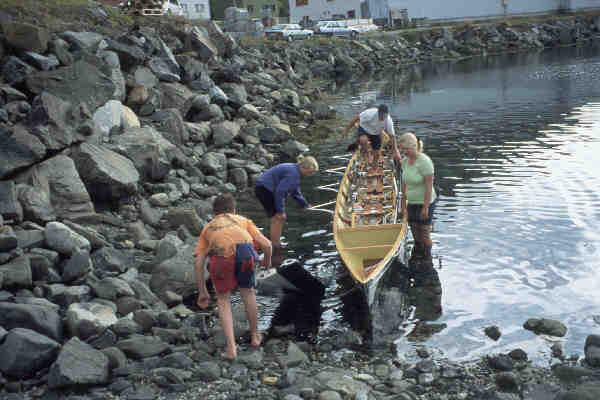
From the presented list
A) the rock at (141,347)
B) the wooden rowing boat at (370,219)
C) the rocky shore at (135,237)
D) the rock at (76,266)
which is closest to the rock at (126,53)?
the rocky shore at (135,237)

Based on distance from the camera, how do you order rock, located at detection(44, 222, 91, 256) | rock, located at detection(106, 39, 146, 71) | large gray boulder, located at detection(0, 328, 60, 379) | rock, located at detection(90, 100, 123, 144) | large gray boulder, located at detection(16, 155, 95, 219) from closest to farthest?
1. large gray boulder, located at detection(0, 328, 60, 379)
2. rock, located at detection(44, 222, 91, 256)
3. large gray boulder, located at detection(16, 155, 95, 219)
4. rock, located at detection(90, 100, 123, 144)
5. rock, located at detection(106, 39, 146, 71)

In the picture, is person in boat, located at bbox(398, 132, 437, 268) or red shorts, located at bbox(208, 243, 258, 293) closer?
red shorts, located at bbox(208, 243, 258, 293)

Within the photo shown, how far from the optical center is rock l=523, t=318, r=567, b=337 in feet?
29.1

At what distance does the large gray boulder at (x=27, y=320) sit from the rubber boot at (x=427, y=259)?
688cm

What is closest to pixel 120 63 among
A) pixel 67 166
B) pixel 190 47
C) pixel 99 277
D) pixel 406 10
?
pixel 190 47

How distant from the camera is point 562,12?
86.2 meters

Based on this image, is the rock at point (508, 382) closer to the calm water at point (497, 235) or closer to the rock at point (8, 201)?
the calm water at point (497, 235)

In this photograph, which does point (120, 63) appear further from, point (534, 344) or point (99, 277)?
point (534, 344)

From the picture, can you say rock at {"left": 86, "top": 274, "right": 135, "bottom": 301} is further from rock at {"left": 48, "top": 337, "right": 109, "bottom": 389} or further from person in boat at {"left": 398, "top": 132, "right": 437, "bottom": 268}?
person in boat at {"left": 398, "top": 132, "right": 437, "bottom": 268}

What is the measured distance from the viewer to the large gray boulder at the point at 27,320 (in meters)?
7.94

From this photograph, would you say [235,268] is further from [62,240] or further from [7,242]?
[7,242]

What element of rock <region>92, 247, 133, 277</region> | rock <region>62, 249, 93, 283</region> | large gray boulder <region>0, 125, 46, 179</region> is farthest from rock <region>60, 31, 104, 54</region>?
rock <region>62, 249, 93, 283</region>

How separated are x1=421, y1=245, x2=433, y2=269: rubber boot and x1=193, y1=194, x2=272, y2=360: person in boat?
15.4 ft

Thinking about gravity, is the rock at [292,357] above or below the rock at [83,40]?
below
